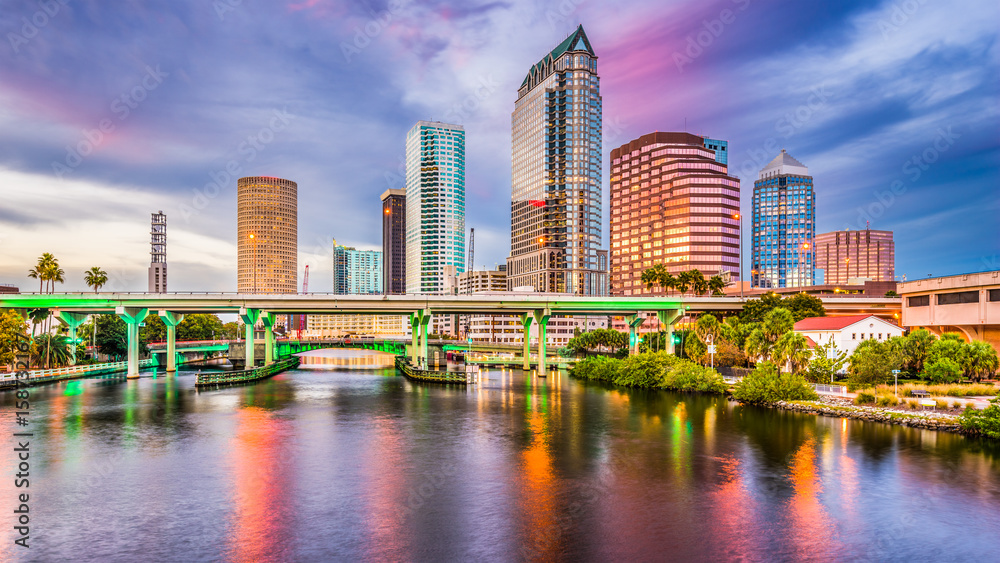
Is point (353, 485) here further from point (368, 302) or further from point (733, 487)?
point (368, 302)

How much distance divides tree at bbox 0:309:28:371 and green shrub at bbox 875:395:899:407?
121 meters

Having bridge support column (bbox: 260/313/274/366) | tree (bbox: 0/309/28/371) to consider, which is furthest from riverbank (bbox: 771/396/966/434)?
tree (bbox: 0/309/28/371)

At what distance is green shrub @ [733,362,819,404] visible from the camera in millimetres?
69812

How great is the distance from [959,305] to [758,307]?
3338 cm

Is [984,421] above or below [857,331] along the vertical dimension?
below

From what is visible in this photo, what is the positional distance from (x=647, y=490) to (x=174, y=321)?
113 m

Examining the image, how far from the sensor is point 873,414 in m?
58.8

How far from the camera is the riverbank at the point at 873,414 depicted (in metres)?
53.3

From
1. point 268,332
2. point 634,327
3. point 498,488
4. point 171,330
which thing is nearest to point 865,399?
point 498,488

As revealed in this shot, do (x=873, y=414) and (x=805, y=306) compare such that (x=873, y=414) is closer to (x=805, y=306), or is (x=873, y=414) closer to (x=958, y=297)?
(x=958, y=297)

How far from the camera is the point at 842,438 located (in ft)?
170

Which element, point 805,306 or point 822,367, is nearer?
point 822,367

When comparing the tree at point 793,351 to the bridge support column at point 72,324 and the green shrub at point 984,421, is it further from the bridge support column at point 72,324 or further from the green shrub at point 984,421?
the bridge support column at point 72,324

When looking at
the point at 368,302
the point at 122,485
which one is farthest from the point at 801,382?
the point at 368,302
